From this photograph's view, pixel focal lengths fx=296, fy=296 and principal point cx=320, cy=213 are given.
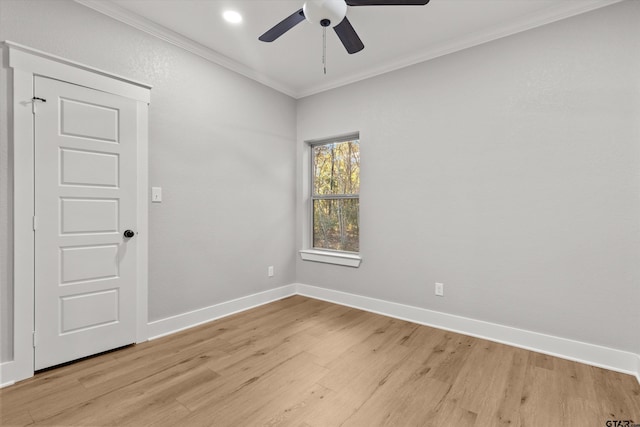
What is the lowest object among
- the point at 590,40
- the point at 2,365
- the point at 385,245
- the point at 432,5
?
the point at 2,365

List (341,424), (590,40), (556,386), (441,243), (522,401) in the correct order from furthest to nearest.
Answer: (441,243) < (590,40) < (556,386) < (522,401) < (341,424)

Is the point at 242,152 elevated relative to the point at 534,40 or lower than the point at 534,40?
lower

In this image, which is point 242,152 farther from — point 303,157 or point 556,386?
point 556,386

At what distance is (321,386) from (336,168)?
264cm

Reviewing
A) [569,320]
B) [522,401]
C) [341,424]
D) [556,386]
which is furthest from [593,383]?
[341,424]

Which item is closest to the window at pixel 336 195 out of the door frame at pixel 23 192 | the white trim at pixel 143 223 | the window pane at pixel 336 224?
the window pane at pixel 336 224

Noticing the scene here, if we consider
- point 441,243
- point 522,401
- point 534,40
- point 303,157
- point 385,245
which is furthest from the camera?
point 303,157

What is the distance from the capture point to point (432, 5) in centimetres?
235

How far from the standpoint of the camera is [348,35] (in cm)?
210

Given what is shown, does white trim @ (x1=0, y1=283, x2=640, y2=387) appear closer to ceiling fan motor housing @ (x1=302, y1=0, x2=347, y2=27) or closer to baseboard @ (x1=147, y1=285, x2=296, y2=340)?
baseboard @ (x1=147, y1=285, x2=296, y2=340)

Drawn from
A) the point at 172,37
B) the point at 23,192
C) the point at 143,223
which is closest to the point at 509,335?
the point at 143,223

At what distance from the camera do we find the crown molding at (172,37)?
2.33 metres

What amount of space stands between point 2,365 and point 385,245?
10.5ft

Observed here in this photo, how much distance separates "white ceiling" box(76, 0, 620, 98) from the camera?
2.35 m
